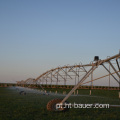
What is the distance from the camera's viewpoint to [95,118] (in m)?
12.2

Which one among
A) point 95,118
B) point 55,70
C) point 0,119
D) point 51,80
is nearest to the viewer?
point 0,119

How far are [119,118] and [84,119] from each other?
223cm

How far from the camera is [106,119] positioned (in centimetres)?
1200

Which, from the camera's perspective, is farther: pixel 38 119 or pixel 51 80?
pixel 51 80

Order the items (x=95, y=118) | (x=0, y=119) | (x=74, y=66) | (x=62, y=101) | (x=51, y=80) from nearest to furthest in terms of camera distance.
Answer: (x=0, y=119) → (x=95, y=118) → (x=62, y=101) → (x=74, y=66) → (x=51, y=80)

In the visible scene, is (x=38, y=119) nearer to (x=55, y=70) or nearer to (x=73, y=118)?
(x=73, y=118)

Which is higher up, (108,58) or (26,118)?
(108,58)

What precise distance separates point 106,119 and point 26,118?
173 inches

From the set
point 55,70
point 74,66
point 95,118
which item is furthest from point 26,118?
point 55,70

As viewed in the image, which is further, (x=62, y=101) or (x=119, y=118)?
(x=62, y=101)

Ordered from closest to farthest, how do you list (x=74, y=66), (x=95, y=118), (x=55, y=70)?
(x=95, y=118), (x=74, y=66), (x=55, y=70)

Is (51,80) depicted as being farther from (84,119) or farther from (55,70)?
(84,119)

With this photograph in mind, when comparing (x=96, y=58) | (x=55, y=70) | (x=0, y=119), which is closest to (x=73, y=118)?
(x=0, y=119)

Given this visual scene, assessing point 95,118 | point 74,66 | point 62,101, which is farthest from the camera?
point 74,66
